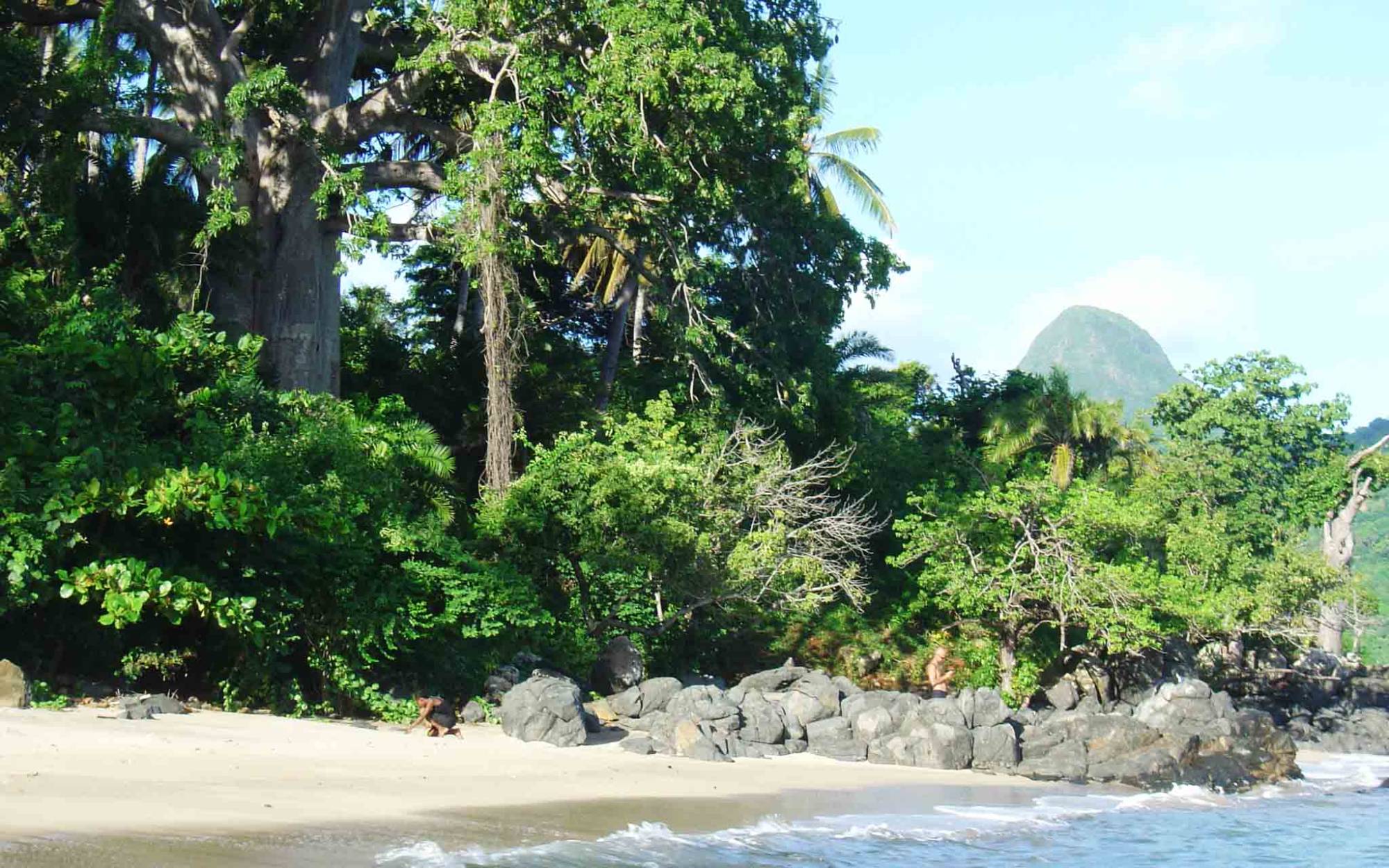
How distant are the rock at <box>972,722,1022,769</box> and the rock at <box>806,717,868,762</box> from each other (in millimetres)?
1489

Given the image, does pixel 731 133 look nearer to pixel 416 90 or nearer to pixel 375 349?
pixel 416 90

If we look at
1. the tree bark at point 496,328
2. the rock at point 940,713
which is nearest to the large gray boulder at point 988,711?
the rock at point 940,713

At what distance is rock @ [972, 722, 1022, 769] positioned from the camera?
15.6 metres

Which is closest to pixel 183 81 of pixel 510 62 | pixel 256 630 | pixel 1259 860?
pixel 510 62

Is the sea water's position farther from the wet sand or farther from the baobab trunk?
the baobab trunk

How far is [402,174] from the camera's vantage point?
64.4 feet

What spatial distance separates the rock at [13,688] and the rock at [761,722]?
7343mm

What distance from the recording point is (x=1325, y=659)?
90.7ft

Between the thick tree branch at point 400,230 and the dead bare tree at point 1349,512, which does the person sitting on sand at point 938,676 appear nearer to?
the thick tree branch at point 400,230

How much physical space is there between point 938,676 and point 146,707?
13324 millimetres

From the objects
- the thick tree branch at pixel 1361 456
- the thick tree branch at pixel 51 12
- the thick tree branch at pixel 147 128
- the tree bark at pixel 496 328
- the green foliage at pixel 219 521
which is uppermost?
the thick tree branch at pixel 51 12

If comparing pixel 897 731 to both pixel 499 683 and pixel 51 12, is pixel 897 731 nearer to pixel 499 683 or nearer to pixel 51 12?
pixel 499 683

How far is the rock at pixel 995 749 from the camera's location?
1557 cm

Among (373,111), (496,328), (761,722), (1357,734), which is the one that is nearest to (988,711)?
(761,722)
